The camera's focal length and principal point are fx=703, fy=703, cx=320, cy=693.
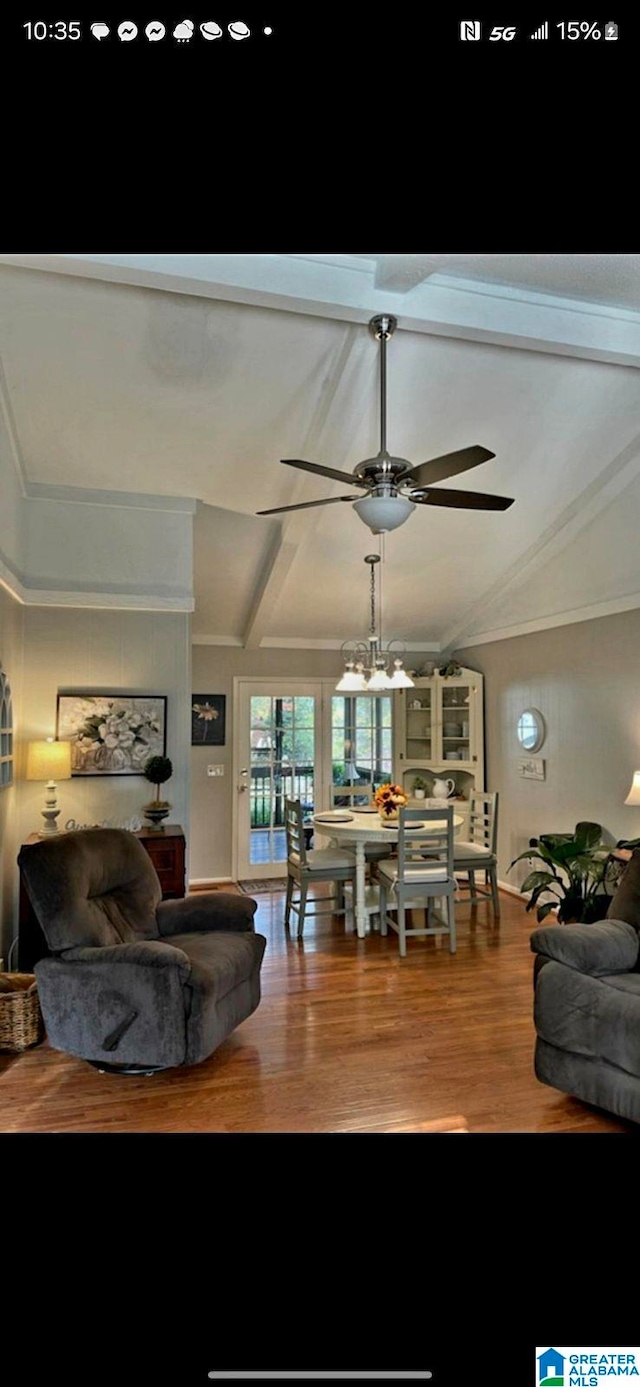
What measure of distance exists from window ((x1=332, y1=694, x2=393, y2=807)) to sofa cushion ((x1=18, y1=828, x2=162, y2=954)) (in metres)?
3.34

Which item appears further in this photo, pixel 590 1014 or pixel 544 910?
pixel 544 910

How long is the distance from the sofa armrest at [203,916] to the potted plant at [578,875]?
191 cm

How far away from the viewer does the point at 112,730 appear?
4.00 m

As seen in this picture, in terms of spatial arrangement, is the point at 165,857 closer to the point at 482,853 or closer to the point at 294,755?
the point at 482,853

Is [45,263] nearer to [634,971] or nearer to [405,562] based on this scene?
[634,971]

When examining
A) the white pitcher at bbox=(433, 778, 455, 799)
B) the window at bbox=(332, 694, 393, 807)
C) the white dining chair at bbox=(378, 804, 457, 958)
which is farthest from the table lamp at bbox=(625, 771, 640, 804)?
the window at bbox=(332, 694, 393, 807)

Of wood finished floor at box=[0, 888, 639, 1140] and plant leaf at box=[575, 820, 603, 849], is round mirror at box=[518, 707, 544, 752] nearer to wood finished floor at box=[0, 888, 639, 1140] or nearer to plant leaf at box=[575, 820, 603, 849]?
plant leaf at box=[575, 820, 603, 849]

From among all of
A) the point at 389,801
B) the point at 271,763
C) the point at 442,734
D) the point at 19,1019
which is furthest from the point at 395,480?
the point at 442,734

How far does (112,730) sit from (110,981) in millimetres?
1811

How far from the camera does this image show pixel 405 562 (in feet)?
16.5

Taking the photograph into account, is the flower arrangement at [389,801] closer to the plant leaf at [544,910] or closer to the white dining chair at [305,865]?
the white dining chair at [305,865]

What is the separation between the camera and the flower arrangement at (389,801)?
14.7 ft

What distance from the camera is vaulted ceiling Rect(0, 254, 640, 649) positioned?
252 cm
